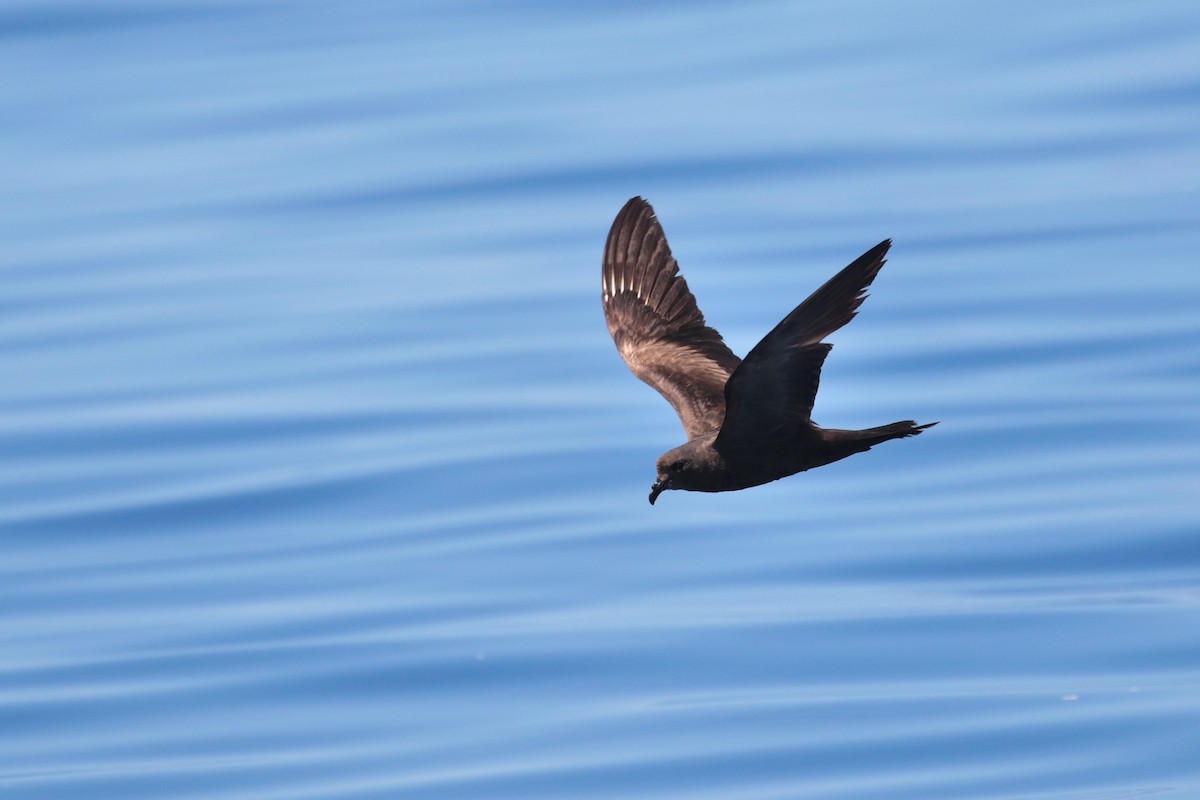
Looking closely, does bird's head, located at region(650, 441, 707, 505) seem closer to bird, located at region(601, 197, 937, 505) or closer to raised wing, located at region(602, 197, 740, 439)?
bird, located at region(601, 197, 937, 505)

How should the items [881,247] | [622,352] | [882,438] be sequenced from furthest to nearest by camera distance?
[622,352]
[882,438]
[881,247]

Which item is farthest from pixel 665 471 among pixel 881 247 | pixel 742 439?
pixel 881 247

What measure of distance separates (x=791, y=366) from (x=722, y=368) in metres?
2.58

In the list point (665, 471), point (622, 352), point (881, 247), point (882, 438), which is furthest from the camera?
point (622, 352)

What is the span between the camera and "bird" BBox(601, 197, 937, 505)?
390 inches

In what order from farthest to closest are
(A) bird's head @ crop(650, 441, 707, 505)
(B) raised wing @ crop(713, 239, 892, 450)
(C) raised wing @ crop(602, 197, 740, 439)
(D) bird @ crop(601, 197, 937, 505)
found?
(C) raised wing @ crop(602, 197, 740, 439) < (A) bird's head @ crop(650, 441, 707, 505) < (D) bird @ crop(601, 197, 937, 505) < (B) raised wing @ crop(713, 239, 892, 450)

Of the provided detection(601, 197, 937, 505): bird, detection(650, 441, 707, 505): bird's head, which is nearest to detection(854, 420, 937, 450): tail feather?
detection(601, 197, 937, 505): bird

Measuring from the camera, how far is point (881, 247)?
31.5ft

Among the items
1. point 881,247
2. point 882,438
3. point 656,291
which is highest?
point 656,291

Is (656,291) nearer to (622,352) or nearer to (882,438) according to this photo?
(622,352)

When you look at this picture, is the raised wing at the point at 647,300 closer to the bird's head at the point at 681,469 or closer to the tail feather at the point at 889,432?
the bird's head at the point at 681,469

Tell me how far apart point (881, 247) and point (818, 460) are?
1481 mm

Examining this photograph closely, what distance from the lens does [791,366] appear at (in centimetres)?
1015

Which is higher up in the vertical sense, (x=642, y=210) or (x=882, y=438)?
(x=642, y=210)
